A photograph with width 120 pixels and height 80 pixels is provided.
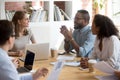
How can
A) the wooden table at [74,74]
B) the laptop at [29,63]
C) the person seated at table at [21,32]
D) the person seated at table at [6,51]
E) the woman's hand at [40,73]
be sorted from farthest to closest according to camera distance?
the person seated at table at [21,32] < the laptop at [29,63] < the wooden table at [74,74] < the woman's hand at [40,73] < the person seated at table at [6,51]

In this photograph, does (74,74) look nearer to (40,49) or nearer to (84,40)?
(40,49)

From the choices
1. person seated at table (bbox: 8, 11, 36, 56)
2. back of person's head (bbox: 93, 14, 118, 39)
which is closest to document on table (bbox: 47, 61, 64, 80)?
back of person's head (bbox: 93, 14, 118, 39)

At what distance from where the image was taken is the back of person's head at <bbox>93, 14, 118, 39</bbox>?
302 cm

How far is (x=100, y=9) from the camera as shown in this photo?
5688mm

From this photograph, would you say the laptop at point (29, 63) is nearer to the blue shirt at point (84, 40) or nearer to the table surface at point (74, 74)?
the table surface at point (74, 74)

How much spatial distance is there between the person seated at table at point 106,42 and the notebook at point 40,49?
0.57m

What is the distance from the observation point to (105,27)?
304 centimetres

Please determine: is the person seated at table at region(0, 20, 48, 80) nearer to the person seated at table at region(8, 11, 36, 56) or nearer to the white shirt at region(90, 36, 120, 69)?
the white shirt at region(90, 36, 120, 69)

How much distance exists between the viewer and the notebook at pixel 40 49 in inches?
116

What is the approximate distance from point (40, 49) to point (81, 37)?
3.05 ft

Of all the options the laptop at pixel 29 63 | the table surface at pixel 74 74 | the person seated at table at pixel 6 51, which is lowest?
the table surface at pixel 74 74

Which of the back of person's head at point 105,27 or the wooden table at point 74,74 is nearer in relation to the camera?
the wooden table at point 74,74

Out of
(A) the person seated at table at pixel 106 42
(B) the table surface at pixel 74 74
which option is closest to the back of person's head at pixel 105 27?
(A) the person seated at table at pixel 106 42

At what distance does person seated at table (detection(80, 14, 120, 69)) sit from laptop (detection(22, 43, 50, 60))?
570 mm
